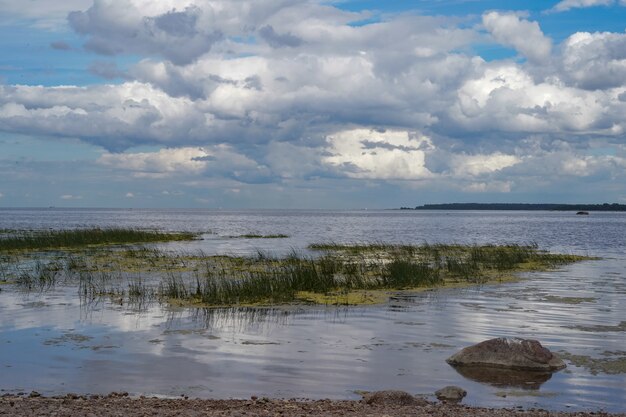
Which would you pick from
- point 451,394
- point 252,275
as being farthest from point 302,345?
point 252,275

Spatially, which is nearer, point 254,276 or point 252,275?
point 252,275

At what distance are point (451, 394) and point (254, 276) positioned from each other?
19177mm

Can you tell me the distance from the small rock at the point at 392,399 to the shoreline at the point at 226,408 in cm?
6

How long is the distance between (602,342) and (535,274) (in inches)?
729

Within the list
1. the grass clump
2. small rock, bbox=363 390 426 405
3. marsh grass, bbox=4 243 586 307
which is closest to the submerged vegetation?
marsh grass, bbox=4 243 586 307

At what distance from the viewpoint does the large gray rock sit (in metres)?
14.1

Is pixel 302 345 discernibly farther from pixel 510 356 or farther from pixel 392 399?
pixel 392 399

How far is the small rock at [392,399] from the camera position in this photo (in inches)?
432

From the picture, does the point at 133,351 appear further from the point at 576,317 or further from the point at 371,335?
the point at 576,317

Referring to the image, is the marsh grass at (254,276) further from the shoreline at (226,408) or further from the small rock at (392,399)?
the small rock at (392,399)

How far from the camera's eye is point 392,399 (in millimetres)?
10984

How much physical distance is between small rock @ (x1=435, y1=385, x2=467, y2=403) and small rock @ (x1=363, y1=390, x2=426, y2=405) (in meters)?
0.67

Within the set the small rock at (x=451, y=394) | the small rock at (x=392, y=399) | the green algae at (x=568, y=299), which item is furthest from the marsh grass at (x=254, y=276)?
the small rock at (x=392, y=399)

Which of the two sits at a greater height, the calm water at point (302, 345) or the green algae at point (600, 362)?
the green algae at point (600, 362)
